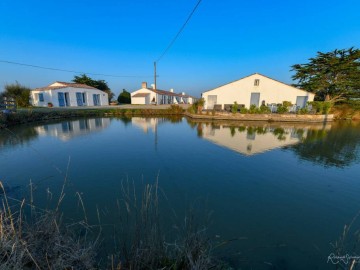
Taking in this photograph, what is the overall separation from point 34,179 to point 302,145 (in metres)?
11.4

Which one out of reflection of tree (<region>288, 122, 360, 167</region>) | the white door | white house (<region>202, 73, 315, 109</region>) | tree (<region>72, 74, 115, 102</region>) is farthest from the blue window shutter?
reflection of tree (<region>288, 122, 360, 167</region>)

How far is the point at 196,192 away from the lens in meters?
4.44

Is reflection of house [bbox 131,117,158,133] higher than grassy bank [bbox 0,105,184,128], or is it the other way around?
grassy bank [bbox 0,105,184,128]

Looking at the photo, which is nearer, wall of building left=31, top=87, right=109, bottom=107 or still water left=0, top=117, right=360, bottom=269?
still water left=0, top=117, right=360, bottom=269

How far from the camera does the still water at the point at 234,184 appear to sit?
2.93 m

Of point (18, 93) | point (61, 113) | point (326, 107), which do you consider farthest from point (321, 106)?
point (18, 93)

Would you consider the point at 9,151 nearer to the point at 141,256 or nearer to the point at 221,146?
the point at 141,256

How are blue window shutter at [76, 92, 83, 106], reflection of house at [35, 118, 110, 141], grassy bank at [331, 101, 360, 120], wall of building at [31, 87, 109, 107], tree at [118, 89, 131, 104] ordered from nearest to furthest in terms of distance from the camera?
reflection of house at [35, 118, 110, 141]
grassy bank at [331, 101, 360, 120]
wall of building at [31, 87, 109, 107]
blue window shutter at [76, 92, 83, 106]
tree at [118, 89, 131, 104]

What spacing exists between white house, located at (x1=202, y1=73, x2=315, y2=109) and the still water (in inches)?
501

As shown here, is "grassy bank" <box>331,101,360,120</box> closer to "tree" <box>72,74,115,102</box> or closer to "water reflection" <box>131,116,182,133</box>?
"water reflection" <box>131,116,182,133</box>

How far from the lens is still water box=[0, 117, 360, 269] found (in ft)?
9.61

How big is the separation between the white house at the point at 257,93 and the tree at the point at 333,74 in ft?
15.9

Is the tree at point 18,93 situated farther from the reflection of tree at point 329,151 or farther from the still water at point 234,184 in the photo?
the reflection of tree at point 329,151

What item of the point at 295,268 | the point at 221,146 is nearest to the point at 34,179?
the point at 295,268
